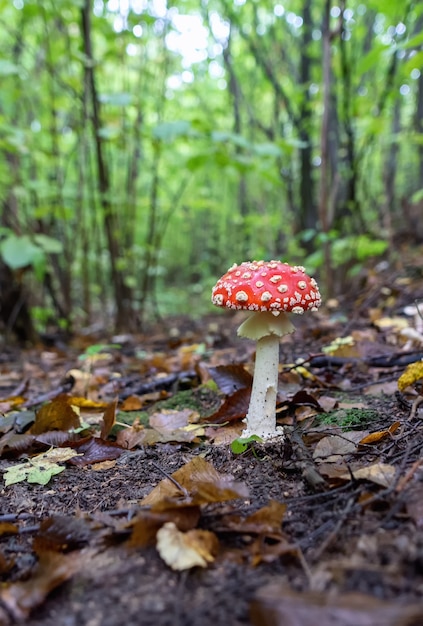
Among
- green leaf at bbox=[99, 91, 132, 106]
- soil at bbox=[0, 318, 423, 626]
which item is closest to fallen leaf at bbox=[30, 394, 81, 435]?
soil at bbox=[0, 318, 423, 626]

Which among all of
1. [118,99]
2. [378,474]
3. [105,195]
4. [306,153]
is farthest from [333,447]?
[306,153]

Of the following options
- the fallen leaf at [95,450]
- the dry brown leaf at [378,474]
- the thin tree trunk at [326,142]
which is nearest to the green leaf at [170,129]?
the thin tree trunk at [326,142]

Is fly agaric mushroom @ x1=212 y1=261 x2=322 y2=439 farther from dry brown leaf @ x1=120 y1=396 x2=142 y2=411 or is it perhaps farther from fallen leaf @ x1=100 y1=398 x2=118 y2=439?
dry brown leaf @ x1=120 y1=396 x2=142 y2=411

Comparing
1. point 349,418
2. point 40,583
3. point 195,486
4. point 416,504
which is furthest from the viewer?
point 349,418

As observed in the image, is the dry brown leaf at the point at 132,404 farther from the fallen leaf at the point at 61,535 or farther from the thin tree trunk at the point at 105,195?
the thin tree trunk at the point at 105,195

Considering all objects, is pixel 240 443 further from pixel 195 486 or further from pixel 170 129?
pixel 170 129

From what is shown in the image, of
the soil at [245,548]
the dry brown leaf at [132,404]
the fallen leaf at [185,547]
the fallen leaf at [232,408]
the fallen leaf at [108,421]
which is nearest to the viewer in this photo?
the soil at [245,548]

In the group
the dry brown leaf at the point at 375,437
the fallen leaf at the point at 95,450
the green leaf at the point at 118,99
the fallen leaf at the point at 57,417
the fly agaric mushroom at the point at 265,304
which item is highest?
the green leaf at the point at 118,99
